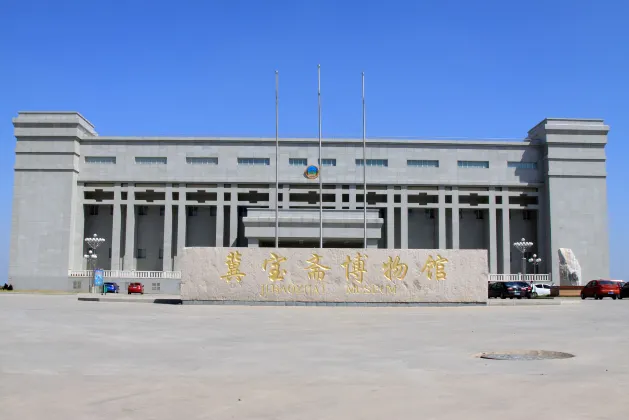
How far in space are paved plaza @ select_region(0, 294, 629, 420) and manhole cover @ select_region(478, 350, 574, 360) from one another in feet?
1.03

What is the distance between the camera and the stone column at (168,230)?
5606 centimetres

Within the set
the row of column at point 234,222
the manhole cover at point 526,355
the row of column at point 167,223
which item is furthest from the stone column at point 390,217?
the manhole cover at point 526,355

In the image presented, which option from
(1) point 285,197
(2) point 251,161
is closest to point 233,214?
(1) point 285,197

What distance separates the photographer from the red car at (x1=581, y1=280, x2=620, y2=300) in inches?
1503

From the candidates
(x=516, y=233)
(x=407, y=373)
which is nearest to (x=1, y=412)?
(x=407, y=373)

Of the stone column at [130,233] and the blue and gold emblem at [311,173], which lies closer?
the stone column at [130,233]

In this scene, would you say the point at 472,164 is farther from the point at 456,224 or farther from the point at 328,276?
the point at 328,276

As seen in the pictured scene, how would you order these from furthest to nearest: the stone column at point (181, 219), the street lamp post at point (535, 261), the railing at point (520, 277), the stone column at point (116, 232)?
the stone column at point (116, 232) < the stone column at point (181, 219) < the railing at point (520, 277) < the street lamp post at point (535, 261)

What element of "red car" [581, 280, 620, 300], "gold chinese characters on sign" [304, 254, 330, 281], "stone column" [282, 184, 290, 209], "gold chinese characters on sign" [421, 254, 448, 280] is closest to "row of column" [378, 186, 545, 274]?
"stone column" [282, 184, 290, 209]

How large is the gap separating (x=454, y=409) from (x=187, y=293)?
21840 mm

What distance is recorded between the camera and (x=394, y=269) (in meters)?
26.8

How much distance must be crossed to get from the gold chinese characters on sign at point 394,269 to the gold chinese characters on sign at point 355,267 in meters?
0.92

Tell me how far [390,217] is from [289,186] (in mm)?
9513

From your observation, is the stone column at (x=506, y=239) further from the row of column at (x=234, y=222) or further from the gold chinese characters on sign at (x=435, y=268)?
the gold chinese characters on sign at (x=435, y=268)
